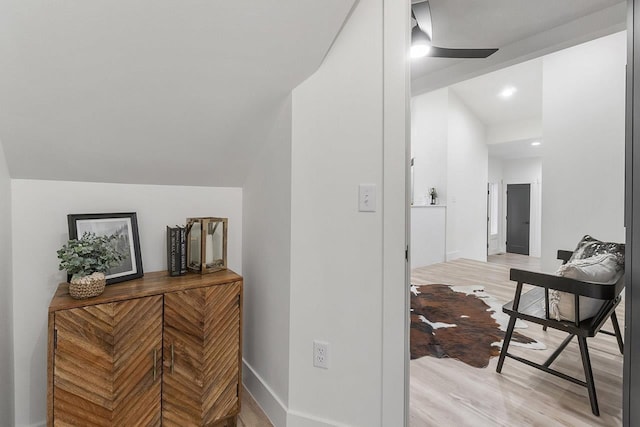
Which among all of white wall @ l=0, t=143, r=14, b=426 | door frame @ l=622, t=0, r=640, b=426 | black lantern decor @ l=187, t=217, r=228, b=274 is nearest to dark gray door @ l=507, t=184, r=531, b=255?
door frame @ l=622, t=0, r=640, b=426

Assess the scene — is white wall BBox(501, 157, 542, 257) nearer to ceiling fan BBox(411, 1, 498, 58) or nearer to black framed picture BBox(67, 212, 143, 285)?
ceiling fan BBox(411, 1, 498, 58)

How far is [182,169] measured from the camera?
1662 mm

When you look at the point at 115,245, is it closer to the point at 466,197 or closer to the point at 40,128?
the point at 40,128

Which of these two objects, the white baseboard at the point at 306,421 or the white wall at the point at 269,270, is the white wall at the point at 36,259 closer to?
the white wall at the point at 269,270

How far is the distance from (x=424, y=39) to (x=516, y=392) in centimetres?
235

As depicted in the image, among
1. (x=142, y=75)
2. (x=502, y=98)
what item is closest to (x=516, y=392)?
(x=142, y=75)

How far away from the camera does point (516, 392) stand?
180 centimetres

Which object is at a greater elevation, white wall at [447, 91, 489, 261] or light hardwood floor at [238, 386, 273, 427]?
white wall at [447, 91, 489, 261]

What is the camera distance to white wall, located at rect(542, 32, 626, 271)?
334 cm

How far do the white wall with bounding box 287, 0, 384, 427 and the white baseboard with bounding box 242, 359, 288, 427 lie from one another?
0.09m

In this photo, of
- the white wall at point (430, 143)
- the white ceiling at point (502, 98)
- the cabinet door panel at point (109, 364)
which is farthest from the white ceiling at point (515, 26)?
the white wall at point (430, 143)

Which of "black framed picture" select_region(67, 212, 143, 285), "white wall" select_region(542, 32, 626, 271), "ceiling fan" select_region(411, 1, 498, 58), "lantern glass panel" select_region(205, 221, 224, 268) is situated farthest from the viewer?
"white wall" select_region(542, 32, 626, 271)

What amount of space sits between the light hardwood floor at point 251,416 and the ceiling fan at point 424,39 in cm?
250

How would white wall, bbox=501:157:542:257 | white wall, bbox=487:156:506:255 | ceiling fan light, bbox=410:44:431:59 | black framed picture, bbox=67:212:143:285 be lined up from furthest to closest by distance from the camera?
1. white wall, bbox=487:156:506:255
2. white wall, bbox=501:157:542:257
3. ceiling fan light, bbox=410:44:431:59
4. black framed picture, bbox=67:212:143:285
